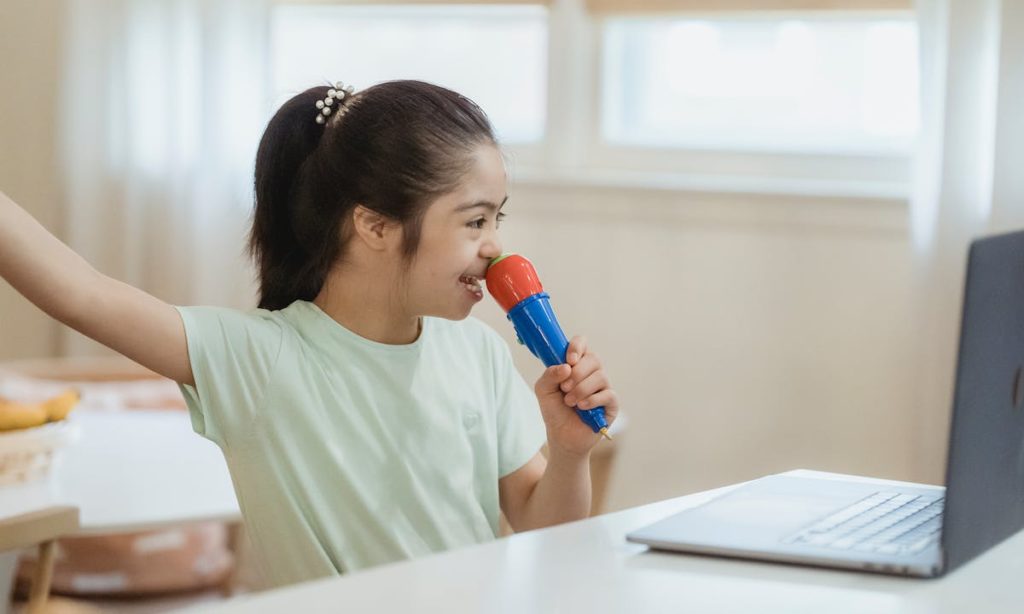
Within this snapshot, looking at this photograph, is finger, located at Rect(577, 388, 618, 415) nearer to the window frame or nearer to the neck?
the neck

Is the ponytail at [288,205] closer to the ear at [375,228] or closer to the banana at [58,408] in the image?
the ear at [375,228]

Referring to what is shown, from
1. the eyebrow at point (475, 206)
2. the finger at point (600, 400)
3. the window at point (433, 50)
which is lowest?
the finger at point (600, 400)

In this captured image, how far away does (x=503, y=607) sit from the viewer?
2.81 ft

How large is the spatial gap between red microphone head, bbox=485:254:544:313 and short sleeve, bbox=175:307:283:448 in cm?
23

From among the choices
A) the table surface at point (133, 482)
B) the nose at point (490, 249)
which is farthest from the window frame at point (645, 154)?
the nose at point (490, 249)

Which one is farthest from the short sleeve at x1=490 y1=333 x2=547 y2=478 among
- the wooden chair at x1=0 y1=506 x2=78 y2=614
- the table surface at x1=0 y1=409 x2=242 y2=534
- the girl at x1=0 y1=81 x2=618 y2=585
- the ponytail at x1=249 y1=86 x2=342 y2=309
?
the wooden chair at x1=0 y1=506 x2=78 y2=614

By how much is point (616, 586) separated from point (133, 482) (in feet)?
3.39

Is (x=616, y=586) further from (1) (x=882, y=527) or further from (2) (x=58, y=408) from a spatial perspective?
(2) (x=58, y=408)

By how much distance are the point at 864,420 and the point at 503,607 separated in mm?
2233

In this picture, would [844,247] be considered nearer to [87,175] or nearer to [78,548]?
[78,548]

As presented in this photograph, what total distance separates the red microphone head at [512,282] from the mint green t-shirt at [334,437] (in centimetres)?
15

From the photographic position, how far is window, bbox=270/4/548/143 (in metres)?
3.39

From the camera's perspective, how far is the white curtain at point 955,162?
272 cm

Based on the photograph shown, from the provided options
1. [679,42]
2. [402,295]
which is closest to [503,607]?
[402,295]
